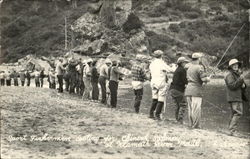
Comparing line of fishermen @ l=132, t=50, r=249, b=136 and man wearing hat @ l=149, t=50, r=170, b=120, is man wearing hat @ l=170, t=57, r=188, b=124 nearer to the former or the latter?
line of fishermen @ l=132, t=50, r=249, b=136

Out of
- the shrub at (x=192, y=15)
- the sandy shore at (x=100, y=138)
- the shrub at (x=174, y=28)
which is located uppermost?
the shrub at (x=192, y=15)

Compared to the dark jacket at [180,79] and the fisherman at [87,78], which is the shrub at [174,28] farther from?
the dark jacket at [180,79]

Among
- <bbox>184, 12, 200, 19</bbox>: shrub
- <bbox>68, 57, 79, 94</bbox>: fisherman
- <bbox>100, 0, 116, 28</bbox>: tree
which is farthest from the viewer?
<bbox>184, 12, 200, 19</bbox>: shrub

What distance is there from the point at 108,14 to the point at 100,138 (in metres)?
52.3

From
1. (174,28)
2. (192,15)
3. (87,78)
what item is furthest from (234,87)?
(192,15)

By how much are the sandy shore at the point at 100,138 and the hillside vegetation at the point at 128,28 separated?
40791mm

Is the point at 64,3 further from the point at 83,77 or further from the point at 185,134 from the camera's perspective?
the point at 185,134

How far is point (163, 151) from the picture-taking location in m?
8.89

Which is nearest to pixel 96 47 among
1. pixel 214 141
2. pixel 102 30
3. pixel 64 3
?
pixel 102 30

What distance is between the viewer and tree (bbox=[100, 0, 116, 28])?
59.9m

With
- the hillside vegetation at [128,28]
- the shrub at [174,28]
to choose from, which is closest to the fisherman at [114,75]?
the hillside vegetation at [128,28]

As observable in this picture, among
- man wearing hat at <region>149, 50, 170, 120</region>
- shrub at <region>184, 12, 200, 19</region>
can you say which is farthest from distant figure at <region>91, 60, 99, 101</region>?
shrub at <region>184, 12, 200, 19</region>

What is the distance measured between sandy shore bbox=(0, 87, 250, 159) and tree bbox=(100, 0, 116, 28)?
48076 millimetres

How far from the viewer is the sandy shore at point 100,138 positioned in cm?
829
